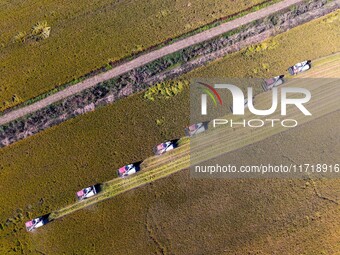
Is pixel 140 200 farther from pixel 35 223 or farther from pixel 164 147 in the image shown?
pixel 35 223

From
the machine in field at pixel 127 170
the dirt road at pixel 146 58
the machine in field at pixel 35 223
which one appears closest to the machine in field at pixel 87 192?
the machine in field at pixel 127 170

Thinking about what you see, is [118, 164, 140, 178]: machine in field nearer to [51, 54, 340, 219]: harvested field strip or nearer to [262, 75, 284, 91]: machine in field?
[51, 54, 340, 219]: harvested field strip

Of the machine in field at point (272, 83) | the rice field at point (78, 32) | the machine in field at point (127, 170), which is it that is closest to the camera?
the machine in field at point (127, 170)

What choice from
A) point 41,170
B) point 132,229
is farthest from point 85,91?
point 132,229

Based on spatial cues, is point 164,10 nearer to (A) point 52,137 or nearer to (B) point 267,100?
(B) point 267,100

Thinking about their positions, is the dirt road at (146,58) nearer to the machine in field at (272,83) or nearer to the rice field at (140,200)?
the rice field at (140,200)

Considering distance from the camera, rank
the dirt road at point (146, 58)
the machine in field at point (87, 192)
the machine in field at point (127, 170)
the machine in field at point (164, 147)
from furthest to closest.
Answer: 1. the dirt road at point (146, 58)
2. the machine in field at point (164, 147)
3. the machine in field at point (127, 170)
4. the machine in field at point (87, 192)

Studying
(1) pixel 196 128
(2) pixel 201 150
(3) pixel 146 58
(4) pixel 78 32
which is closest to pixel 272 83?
(1) pixel 196 128
